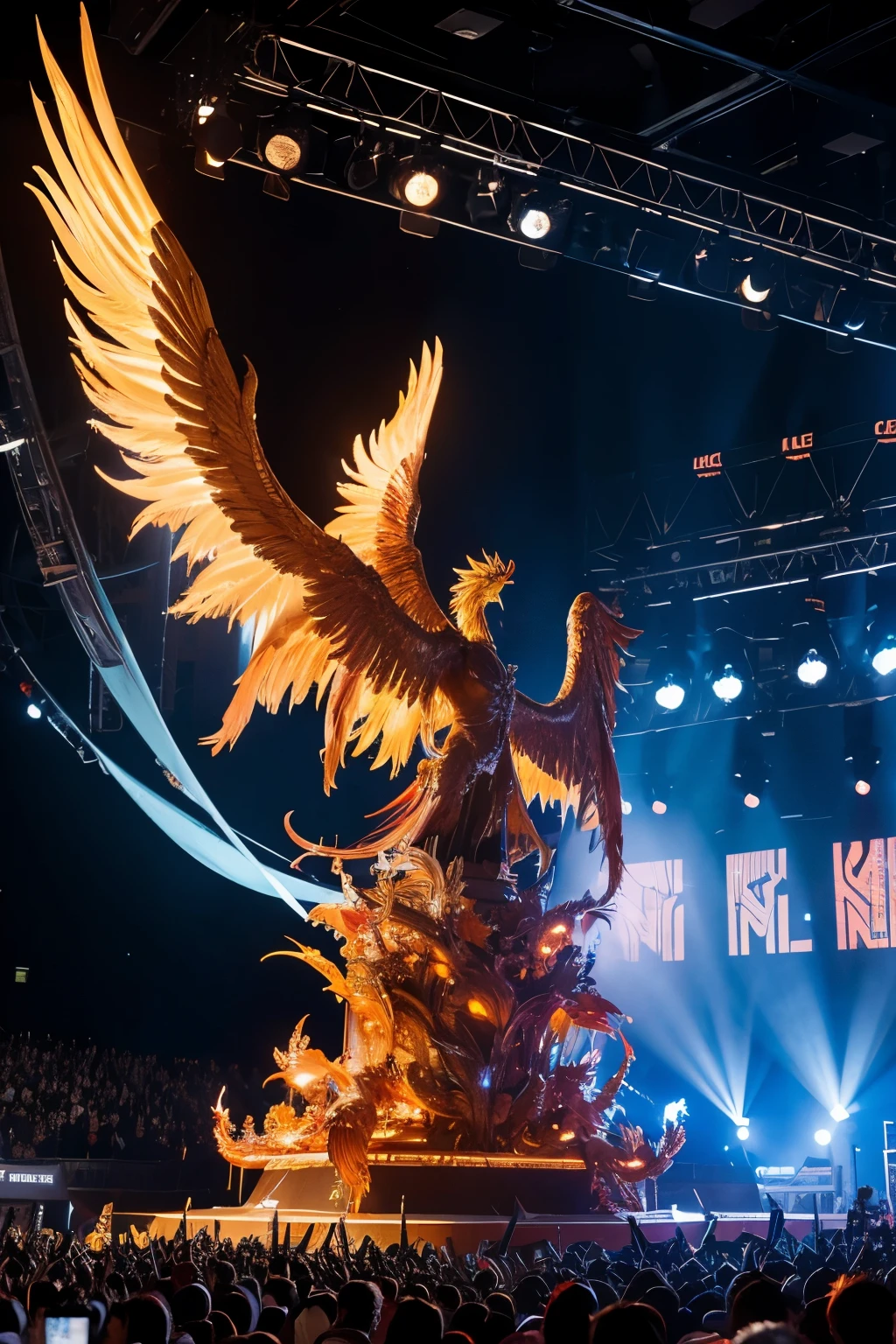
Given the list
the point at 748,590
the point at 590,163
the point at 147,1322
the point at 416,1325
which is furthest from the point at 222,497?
the point at 748,590

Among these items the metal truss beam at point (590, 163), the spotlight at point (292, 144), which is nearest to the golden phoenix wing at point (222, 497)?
the spotlight at point (292, 144)

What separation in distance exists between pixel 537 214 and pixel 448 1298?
851 centimetres

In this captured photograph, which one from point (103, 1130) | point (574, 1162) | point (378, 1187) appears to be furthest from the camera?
point (103, 1130)

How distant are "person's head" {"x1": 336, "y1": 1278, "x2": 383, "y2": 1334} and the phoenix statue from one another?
18.4ft

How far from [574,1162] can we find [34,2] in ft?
29.4

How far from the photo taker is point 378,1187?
8938mm

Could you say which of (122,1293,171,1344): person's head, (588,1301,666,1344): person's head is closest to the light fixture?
(122,1293,171,1344): person's head

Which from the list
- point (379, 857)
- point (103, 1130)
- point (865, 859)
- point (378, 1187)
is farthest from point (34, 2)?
point (865, 859)

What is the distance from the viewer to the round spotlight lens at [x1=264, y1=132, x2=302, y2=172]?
9.89 m

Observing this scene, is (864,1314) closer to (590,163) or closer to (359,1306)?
(359,1306)

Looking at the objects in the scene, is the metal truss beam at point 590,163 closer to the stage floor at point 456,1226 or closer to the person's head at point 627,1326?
the stage floor at point 456,1226

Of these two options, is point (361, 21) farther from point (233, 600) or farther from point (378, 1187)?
point (378, 1187)

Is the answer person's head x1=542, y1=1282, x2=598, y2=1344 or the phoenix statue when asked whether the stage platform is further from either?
person's head x1=542, y1=1282, x2=598, y2=1344

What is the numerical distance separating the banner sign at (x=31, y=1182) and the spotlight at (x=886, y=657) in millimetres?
10549
